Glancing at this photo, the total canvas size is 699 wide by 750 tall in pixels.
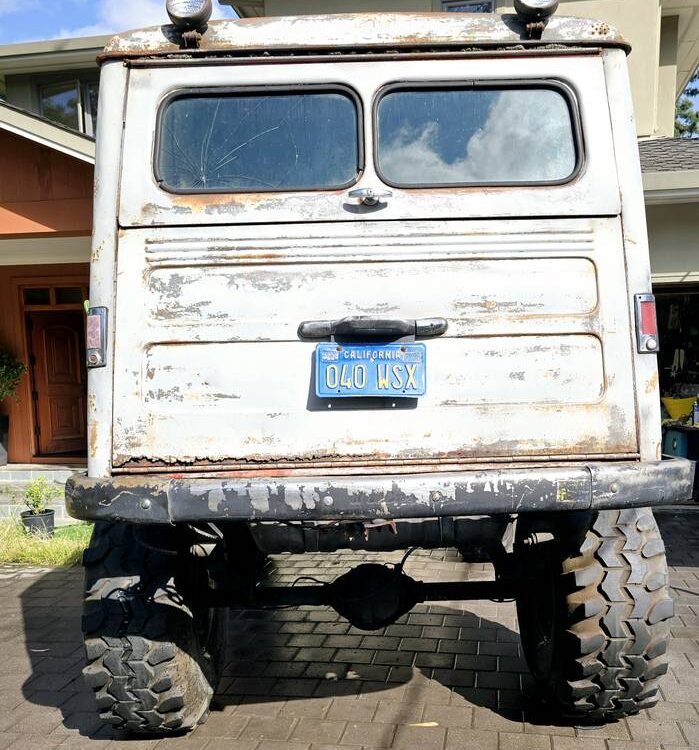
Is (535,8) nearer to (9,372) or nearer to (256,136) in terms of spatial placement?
(256,136)

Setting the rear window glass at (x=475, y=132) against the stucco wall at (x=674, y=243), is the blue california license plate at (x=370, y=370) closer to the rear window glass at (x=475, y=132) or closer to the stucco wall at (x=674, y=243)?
the rear window glass at (x=475, y=132)

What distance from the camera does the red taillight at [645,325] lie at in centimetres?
314

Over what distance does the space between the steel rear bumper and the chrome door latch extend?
1119 millimetres

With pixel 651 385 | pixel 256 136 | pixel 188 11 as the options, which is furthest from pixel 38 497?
pixel 651 385

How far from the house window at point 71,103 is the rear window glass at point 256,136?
10701 mm

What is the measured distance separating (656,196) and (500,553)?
16.7ft

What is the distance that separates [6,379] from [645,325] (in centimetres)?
967

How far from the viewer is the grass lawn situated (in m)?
7.07

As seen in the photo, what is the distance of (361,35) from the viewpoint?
11.0 feet

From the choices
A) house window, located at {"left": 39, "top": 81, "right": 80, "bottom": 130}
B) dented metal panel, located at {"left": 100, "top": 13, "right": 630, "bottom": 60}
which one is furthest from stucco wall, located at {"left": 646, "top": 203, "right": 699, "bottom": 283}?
house window, located at {"left": 39, "top": 81, "right": 80, "bottom": 130}

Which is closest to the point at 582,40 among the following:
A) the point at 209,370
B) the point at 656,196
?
the point at 209,370

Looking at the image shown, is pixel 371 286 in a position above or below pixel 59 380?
below

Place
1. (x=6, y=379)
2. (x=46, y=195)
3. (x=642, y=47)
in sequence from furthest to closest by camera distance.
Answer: (x=6, y=379)
(x=642, y=47)
(x=46, y=195)

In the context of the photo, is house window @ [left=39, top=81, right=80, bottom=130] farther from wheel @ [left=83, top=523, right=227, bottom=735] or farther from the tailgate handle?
the tailgate handle
